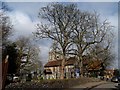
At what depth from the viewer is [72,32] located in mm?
53750

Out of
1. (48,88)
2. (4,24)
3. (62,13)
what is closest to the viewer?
(48,88)

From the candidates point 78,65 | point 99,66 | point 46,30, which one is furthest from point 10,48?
point 99,66

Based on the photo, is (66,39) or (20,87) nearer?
(20,87)

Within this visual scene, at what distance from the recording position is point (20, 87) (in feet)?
59.8

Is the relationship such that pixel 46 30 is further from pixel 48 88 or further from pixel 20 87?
pixel 20 87

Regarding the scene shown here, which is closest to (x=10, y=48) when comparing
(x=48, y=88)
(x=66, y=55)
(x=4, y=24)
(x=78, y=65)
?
(x=4, y=24)

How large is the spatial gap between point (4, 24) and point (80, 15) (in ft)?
54.2

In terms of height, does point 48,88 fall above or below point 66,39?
below

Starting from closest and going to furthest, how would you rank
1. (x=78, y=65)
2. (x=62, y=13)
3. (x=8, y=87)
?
(x=8, y=87)
(x=62, y=13)
(x=78, y=65)

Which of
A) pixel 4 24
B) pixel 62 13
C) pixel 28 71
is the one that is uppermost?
pixel 62 13

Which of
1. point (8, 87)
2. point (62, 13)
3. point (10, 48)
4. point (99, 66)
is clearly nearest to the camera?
point (8, 87)

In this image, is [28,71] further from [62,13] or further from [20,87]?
[20,87]

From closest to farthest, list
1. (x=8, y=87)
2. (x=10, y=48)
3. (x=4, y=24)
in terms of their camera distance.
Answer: (x=8, y=87) → (x=4, y=24) → (x=10, y=48)

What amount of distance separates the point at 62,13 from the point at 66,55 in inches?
321
